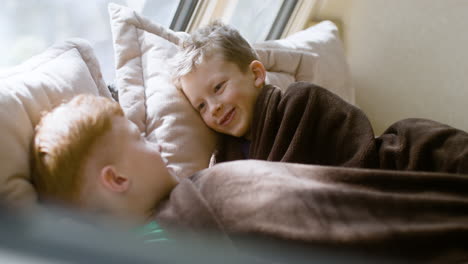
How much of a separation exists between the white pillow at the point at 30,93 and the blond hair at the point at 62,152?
0.02 m

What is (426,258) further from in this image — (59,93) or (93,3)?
(93,3)

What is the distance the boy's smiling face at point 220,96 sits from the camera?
1.03 m

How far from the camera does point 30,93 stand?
704 millimetres

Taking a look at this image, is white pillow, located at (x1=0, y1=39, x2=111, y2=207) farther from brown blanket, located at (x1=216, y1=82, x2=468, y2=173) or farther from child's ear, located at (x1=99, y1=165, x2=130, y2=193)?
brown blanket, located at (x1=216, y1=82, x2=468, y2=173)

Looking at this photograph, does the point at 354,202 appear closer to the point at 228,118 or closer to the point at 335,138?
the point at 335,138

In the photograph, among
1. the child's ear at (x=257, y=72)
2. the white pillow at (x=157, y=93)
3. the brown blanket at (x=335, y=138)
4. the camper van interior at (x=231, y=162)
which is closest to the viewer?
the camper van interior at (x=231, y=162)

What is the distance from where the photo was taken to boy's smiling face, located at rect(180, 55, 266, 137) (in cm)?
103

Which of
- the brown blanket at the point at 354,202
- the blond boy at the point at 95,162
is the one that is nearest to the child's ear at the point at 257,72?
the brown blanket at the point at 354,202

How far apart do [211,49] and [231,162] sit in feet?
1.36

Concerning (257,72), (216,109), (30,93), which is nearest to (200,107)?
(216,109)

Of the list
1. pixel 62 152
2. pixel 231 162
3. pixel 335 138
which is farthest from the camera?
pixel 335 138

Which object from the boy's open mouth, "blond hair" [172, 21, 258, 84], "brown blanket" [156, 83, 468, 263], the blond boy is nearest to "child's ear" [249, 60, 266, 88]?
"blond hair" [172, 21, 258, 84]

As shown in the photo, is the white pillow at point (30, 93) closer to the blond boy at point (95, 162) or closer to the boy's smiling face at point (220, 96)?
the blond boy at point (95, 162)

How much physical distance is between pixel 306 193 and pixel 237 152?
0.40m
